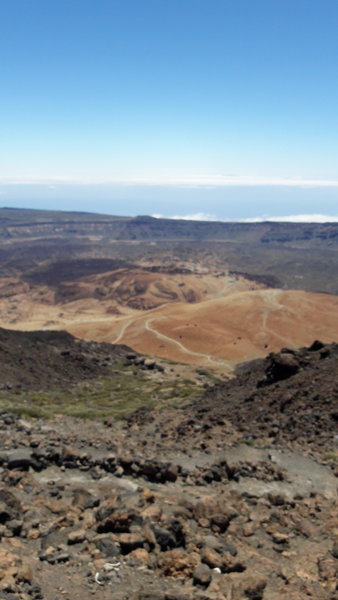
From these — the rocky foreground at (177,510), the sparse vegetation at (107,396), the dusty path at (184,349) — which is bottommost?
the dusty path at (184,349)

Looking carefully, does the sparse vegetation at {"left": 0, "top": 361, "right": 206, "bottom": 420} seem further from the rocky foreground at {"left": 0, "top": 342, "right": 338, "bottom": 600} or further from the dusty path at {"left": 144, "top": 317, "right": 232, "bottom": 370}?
the dusty path at {"left": 144, "top": 317, "right": 232, "bottom": 370}

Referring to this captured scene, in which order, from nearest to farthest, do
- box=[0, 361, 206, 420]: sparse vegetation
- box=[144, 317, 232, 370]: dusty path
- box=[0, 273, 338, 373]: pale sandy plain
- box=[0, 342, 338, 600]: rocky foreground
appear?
box=[0, 342, 338, 600]: rocky foreground
box=[0, 361, 206, 420]: sparse vegetation
box=[144, 317, 232, 370]: dusty path
box=[0, 273, 338, 373]: pale sandy plain

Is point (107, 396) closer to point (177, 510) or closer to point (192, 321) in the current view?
point (177, 510)

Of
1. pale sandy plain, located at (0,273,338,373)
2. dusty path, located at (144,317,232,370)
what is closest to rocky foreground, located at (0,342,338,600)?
pale sandy plain, located at (0,273,338,373)

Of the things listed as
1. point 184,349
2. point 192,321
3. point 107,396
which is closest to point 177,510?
point 107,396

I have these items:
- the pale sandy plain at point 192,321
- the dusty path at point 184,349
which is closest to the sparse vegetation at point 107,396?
the pale sandy plain at point 192,321

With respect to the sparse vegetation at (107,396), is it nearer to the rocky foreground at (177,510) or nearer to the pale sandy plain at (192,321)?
the rocky foreground at (177,510)
